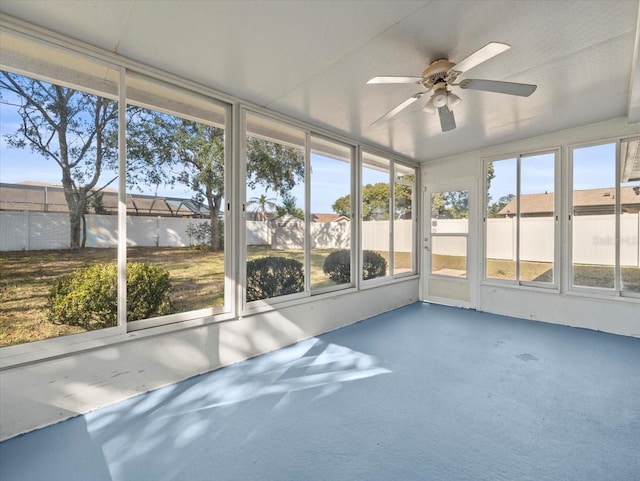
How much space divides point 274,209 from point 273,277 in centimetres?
78

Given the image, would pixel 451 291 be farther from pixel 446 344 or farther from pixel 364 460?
pixel 364 460

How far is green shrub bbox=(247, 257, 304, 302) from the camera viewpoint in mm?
3293

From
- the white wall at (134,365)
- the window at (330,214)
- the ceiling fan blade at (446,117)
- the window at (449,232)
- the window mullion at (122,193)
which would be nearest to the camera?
the white wall at (134,365)

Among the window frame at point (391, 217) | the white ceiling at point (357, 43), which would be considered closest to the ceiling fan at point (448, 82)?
the white ceiling at point (357, 43)

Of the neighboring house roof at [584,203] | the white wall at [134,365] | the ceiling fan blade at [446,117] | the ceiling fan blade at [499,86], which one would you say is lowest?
the white wall at [134,365]

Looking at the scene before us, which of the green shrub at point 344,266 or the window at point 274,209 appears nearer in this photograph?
the window at point 274,209

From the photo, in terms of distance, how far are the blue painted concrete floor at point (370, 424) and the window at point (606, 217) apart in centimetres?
104

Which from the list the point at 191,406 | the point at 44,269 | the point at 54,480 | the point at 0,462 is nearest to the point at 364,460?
the point at 191,406

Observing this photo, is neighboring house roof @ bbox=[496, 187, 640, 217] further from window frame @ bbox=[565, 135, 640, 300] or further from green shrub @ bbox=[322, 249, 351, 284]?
green shrub @ bbox=[322, 249, 351, 284]

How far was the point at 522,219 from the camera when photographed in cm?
450

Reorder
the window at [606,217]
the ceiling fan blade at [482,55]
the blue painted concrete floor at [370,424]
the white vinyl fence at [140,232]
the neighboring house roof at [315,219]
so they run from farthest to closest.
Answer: the window at [606,217] < the neighboring house roof at [315,219] < the white vinyl fence at [140,232] < the ceiling fan blade at [482,55] < the blue painted concrete floor at [370,424]

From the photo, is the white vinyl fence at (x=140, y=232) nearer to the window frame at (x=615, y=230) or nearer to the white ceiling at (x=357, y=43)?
the white ceiling at (x=357, y=43)

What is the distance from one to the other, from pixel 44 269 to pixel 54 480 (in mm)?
1338

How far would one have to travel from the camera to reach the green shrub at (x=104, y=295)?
2.23 metres
